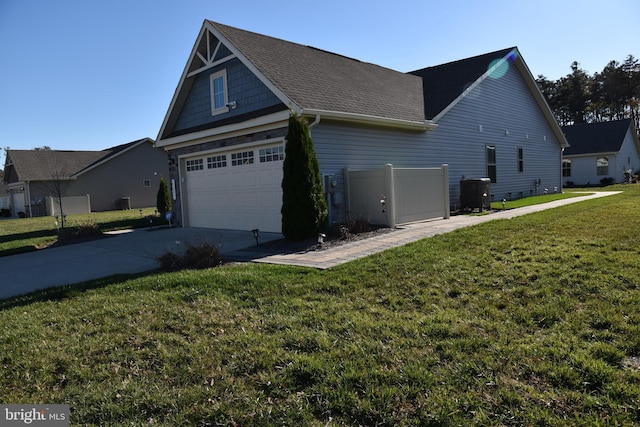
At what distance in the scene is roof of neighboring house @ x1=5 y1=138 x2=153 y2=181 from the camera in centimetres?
3117

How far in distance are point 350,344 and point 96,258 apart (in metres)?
7.50

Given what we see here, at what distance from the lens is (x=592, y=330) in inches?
151

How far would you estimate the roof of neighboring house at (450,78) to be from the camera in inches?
581

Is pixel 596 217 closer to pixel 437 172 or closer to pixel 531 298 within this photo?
pixel 437 172

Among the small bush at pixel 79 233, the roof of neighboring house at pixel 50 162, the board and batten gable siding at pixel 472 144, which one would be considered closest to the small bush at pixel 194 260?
the board and batten gable siding at pixel 472 144

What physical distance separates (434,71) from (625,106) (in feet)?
146

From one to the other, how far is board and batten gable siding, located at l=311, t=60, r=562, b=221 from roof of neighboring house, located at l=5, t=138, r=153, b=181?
26.2 meters

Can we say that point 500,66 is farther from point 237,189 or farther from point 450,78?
point 237,189

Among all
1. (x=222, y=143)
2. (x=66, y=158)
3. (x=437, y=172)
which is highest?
(x=66, y=158)

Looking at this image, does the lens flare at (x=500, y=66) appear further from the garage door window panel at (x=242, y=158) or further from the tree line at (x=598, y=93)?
the tree line at (x=598, y=93)

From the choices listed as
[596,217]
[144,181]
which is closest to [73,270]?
[596,217]

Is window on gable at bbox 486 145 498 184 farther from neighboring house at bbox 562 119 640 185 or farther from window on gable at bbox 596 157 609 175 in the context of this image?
window on gable at bbox 596 157 609 175

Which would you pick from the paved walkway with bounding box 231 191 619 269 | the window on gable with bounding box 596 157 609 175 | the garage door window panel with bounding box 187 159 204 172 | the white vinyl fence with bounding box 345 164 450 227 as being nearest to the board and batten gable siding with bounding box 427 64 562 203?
the white vinyl fence with bounding box 345 164 450 227

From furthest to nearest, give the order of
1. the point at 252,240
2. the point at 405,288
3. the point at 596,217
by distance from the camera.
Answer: the point at 252,240, the point at 596,217, the point at 405,288
